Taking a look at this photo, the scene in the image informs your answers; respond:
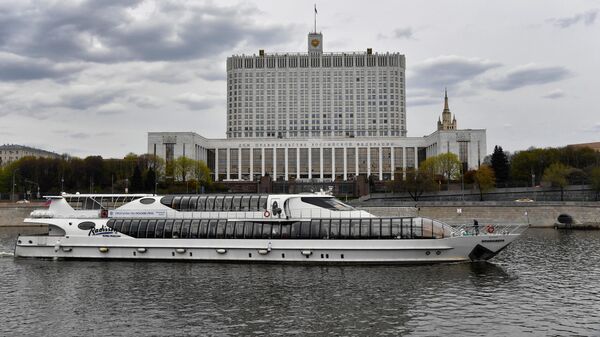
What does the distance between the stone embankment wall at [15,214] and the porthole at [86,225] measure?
56059mm

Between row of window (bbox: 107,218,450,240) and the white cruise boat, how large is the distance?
0.08 metres

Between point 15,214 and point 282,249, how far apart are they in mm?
73282

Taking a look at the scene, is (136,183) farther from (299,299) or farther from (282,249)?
(299,299)

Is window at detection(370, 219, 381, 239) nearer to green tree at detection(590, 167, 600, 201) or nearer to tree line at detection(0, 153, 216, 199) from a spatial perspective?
green tree at detection(590, 167, 600, 201)

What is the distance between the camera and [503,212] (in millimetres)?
89250

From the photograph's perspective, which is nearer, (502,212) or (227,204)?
(227,204)

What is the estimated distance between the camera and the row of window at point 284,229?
1726 inches

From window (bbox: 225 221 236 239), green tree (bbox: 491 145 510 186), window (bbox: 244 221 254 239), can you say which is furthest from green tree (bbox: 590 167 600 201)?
window (bbox: 225 221 236 239)

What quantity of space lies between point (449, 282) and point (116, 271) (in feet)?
81.8

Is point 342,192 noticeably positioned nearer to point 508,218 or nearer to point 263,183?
point 263,183

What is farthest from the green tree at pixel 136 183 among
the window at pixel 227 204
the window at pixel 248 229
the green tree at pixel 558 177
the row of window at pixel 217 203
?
the green tree at pixel 558 177

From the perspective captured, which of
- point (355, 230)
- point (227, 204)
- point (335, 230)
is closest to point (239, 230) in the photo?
point (227, 204)

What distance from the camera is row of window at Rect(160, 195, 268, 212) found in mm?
47969

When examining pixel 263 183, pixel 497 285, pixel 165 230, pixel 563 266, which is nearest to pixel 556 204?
pixel 563 266
